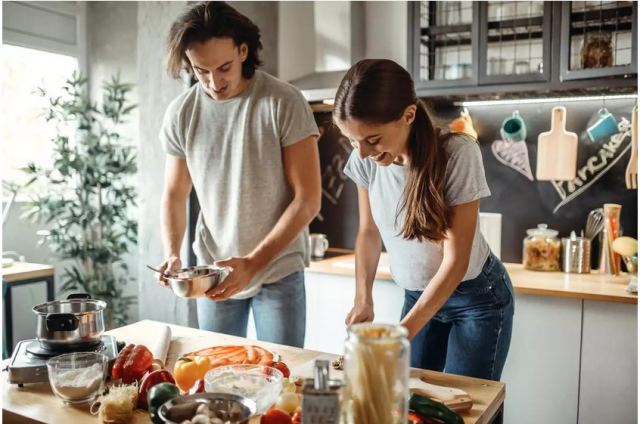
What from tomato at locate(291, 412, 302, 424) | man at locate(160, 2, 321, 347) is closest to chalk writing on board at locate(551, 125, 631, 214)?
man at locate(160, 2, 321, 347)

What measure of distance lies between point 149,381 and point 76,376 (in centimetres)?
15

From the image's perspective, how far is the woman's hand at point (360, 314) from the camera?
1561 millimetres

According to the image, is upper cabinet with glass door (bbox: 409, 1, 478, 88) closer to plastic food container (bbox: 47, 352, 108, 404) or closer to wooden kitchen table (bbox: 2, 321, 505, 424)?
wooden kitchen table (bbox: 2, 321, 505, 424)

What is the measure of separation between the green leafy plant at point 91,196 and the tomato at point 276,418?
2780mm

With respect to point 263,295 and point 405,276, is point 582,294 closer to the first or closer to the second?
point 405,276

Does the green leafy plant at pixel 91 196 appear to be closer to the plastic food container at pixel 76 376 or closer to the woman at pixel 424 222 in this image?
the woman at pixel 424 222

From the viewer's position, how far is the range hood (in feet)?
9.91

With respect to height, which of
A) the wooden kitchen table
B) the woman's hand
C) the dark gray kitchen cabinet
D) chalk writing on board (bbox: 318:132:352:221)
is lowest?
the wooden kitchen table

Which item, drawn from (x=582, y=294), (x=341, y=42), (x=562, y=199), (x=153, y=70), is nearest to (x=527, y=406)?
(x=582, y=294)

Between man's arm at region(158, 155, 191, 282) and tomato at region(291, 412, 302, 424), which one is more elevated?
man's arm at region(158, 155, 191, 282)

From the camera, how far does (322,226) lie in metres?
3.54

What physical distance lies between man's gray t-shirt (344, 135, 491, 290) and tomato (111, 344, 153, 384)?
669mm

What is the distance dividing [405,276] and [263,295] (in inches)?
16.9

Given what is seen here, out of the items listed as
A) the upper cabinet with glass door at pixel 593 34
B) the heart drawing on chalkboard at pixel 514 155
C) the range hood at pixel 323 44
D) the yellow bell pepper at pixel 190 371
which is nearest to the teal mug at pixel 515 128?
the heart drawing on chalkboard at pixel 514 155
